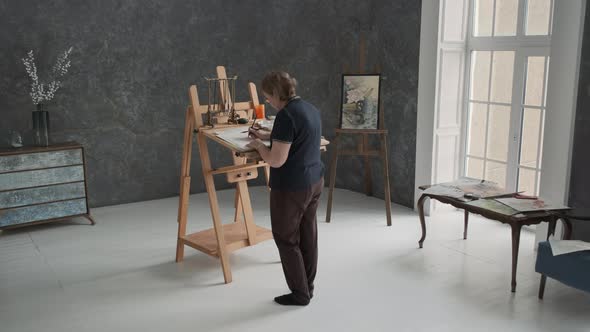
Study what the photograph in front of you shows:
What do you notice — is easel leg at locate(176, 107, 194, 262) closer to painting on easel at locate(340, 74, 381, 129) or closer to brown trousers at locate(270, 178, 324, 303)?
brown trousers at locate(270, 178, 324, 303)

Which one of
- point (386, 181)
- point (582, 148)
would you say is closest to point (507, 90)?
point (582, 148)

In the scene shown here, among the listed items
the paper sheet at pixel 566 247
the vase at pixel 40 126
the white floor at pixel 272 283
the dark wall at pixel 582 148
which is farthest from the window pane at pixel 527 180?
the vase at pixel 40 126

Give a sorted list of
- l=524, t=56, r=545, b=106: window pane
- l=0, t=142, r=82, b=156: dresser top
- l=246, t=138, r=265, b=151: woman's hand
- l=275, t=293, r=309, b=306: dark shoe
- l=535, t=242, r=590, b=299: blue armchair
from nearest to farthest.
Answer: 1. l=535, t=242, r=590, b=299: blue armchair
2. l=246, t=138, r=265, b=151: woman's hand
3. l=275, t=293, r=309, b=306: dark shoe
4. l=524, t=56, r=545, b=106: window pane
5. l=0, t=142, r=82, b=156: dresser top

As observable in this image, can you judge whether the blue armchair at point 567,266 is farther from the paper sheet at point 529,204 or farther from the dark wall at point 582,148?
the dark wall at point 582,148

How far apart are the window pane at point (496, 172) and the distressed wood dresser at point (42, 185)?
4253 mm

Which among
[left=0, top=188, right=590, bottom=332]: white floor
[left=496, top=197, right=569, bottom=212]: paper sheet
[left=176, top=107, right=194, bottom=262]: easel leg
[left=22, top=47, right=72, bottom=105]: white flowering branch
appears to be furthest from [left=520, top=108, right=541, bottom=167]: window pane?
[left=22, top=47, right=72, bottom=105]: white flowering branch

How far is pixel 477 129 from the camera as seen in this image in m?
6.43

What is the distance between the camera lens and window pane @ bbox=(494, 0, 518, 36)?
5859 mm

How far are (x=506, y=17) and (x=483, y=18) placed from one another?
0.30 meters

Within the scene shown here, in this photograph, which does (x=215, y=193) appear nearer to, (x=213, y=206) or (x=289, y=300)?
(x=213, y=206)

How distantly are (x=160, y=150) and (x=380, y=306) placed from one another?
3.90m

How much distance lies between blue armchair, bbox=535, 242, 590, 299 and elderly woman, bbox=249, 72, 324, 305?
1.62 m

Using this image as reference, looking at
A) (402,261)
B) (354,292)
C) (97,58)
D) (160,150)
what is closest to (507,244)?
(402,261)

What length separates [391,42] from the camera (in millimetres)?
6699
